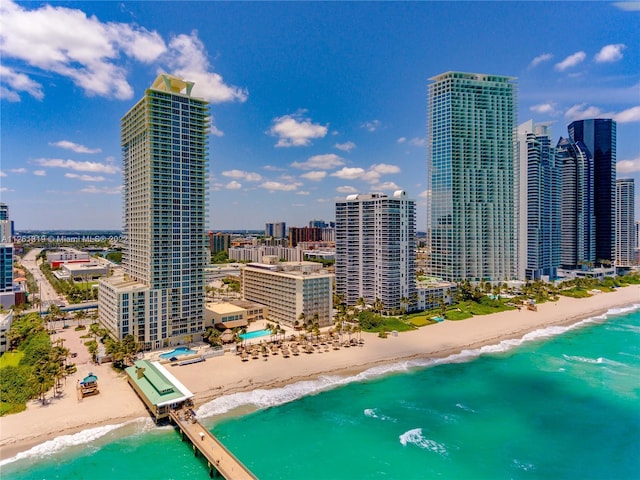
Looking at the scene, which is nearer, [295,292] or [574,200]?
[295,292]

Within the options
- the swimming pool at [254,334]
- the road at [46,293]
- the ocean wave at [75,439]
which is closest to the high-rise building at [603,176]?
the swimming pool at [254,334]

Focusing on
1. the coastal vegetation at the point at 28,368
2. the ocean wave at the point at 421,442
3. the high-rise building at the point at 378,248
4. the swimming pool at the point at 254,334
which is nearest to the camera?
the ocean wave at the point at 421,442

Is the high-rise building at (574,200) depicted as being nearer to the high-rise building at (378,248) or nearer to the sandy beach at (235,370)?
the sandy beach at (235,370)

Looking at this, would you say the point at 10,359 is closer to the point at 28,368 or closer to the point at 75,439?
the point at 28,368

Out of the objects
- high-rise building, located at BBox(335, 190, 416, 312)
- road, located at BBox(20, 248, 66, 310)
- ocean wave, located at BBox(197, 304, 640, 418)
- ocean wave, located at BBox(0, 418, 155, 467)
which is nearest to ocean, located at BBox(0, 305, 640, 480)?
ocean wave, located at BBox(0, 418, 155, 467)

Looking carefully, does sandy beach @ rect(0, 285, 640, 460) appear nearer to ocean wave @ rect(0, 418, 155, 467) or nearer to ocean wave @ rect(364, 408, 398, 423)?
ocean wave @ rect(0, 418, 155, 467)

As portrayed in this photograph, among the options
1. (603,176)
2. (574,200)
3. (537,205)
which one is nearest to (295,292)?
(537,205)

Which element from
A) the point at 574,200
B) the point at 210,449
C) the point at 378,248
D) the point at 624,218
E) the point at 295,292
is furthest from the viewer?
the point at 624,218
